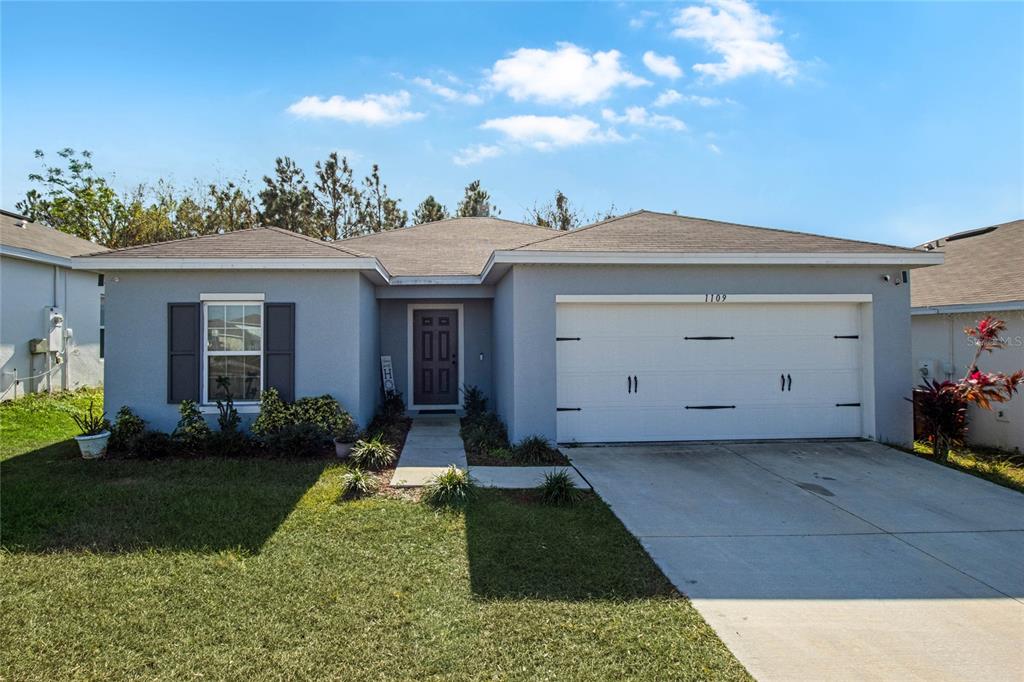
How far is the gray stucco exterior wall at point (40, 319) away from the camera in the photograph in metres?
10.9

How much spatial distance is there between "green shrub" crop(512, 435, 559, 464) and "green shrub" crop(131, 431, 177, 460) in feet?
15.5

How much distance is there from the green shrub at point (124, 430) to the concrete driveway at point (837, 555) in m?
6.18

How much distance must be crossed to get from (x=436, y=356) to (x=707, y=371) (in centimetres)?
545

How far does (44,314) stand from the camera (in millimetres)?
11938

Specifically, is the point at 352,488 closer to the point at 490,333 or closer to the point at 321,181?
the point at 490,333

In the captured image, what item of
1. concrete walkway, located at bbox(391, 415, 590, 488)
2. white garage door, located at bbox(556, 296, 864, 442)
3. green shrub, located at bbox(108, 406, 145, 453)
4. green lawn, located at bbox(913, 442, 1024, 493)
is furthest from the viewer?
white garage door, located at bbox(556, 296, 864, 442)

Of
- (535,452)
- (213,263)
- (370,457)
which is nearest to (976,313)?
(535,452)

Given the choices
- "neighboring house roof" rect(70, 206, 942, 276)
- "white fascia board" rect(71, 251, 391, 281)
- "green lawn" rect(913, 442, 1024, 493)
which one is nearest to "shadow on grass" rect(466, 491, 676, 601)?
"neighboring house roof" rect(70, 206, 942, 276)

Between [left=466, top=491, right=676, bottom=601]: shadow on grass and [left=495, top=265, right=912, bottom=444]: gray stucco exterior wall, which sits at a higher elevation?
[left=495, top=265, right=912, bottom=444]: gray stucco exterior wall

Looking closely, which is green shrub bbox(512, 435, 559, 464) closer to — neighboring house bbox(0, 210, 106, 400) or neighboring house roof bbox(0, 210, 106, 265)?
neighboring house bbox(0, 210, 106, 400)

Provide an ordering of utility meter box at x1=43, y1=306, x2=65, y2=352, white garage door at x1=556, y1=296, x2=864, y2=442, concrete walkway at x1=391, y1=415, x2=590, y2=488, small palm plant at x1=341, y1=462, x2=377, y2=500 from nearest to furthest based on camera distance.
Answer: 1. small palm plant at x1=341, y1=462, x2=377, y2=500
2. concrete walkway at x1=391, y1=415, x2=590, y2=488
3. white garage door at x1=556, y1=296, x2=864, y2=442
4. utility meter box at x1=43, y1=306, x2=65, y2=352

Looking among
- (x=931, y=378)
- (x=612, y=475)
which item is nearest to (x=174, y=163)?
(x=612, y=475)

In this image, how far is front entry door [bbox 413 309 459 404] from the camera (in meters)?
11.4

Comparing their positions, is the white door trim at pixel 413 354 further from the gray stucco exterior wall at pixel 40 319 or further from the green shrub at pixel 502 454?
the gray stucco exterior wall at pixel 40 319
